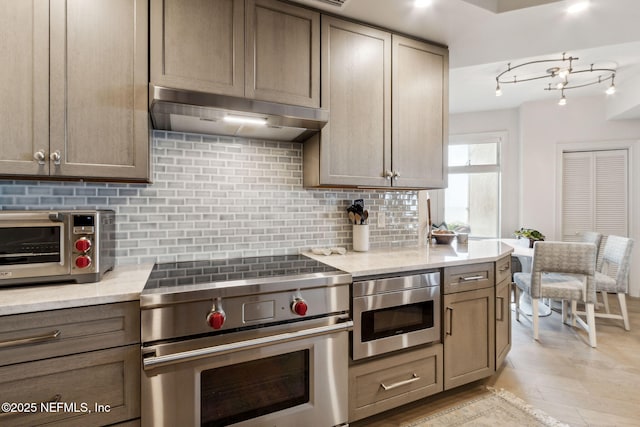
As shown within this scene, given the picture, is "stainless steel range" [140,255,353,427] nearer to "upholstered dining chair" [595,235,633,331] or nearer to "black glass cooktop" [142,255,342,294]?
"black glass cooktop" [142,255,342,294]

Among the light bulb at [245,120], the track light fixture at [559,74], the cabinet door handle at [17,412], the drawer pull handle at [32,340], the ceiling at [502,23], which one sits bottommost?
the cabinet door handle at [17,412]

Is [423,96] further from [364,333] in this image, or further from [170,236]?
[170,236]

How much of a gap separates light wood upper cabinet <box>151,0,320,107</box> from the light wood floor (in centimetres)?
201

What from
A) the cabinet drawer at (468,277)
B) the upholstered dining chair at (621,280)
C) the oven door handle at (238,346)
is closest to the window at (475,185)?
the upholstered dining chair at (621,280)

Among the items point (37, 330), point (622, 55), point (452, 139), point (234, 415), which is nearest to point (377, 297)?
point (234, 415)

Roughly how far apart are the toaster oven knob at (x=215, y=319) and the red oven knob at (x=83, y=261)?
1.85 ft

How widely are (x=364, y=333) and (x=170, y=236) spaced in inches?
48.9

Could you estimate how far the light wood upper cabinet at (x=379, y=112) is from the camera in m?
1.96

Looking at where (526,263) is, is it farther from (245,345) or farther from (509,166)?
(245,345)

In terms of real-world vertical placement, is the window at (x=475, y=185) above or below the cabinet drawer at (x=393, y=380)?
above

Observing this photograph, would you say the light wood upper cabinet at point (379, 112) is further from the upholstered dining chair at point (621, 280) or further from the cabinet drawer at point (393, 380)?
the upholstered dining chair at point (621, 280)

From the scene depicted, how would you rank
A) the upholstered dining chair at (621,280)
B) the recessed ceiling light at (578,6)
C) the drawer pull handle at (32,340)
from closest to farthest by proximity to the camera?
the drawer pull handle at (32,340) < the recessed ceiling light at (578,6) < the upholstered dining chair at (621,280)

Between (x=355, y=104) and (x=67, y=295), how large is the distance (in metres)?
1.76

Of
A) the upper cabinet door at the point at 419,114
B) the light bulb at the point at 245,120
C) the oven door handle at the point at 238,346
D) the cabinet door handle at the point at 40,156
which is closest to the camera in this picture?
the oven door handle at the point at 238,346
